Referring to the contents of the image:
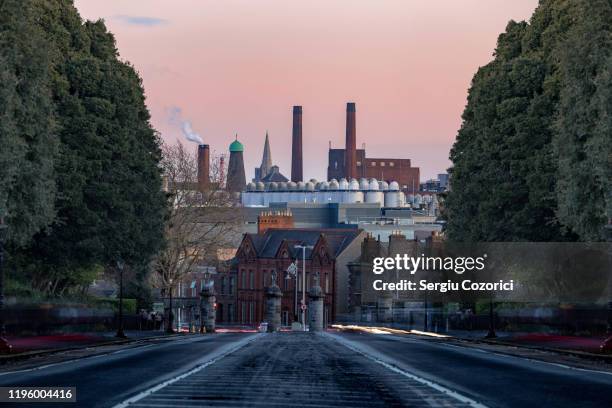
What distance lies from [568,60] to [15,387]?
38.5 meters

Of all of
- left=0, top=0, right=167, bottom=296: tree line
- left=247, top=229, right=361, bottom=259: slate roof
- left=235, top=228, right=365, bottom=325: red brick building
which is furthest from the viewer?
left=247, top=229, right=361, bottom=259: slate roof

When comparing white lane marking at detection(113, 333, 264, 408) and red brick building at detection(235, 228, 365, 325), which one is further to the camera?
red brick building at detection(235, 228, 365, 325)

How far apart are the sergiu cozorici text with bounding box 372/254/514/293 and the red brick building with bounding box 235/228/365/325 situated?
91.1ft

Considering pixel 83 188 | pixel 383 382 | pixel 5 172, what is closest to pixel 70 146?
pixel 83 188

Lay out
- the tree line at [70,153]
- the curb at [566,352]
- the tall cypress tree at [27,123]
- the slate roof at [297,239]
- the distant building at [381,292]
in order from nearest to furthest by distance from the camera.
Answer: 1. the curb at [566,352]
2. the tall cypress tree at [27,123]
3. the tree line at [70,153]
4. the distant building at [381,292]
5. the slate roof at [297,239]

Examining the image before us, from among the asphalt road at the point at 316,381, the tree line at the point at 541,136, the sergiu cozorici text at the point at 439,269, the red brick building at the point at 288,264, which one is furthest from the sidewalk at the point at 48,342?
the red brick building at the point at 288,264

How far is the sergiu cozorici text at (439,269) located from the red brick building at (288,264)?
2778cm

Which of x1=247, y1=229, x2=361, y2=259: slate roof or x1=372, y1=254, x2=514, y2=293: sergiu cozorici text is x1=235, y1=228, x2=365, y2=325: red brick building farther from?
x1=372, y1=254, x2=514, y2=293: sergiu cozorici text

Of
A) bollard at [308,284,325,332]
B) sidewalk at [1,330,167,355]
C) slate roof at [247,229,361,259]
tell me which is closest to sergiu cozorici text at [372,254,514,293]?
bollard at [308,284,325,332]

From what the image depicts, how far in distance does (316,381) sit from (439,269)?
201 feet

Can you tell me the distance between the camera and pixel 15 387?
826 inches

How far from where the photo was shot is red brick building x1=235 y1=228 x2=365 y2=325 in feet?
508

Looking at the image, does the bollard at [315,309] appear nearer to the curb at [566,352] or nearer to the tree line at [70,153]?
the tree line at [70,153]

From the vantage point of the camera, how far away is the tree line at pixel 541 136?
51975 mm
